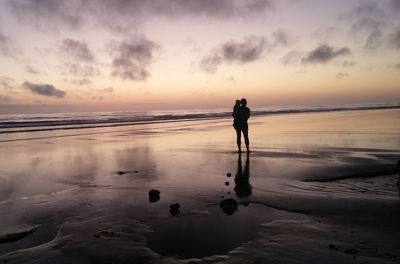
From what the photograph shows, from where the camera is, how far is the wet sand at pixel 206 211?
5188mm

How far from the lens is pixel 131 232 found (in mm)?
6074

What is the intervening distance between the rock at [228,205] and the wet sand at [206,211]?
0.02 metres

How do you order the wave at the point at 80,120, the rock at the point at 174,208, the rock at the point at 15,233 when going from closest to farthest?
1. the rock at the point at 15,233
2. the rock at the point at 174,208
3. the wave at the point at 80,120

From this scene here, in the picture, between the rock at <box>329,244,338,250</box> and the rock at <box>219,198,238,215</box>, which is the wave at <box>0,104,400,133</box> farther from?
the rock at <box>329,244,338,250</box>

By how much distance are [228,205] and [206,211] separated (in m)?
0.53

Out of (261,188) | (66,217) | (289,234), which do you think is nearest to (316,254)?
(289,234)

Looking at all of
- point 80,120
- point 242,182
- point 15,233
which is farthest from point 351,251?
point 80,120

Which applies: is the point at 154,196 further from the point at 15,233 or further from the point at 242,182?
the point at 15,233

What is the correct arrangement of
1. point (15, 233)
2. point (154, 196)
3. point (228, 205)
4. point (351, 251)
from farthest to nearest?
1. point (154, 196)
2. point (228, 205)
3. point (15, 233)
4. point (351, 251)

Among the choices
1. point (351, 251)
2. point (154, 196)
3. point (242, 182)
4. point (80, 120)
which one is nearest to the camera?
point (351, 251)

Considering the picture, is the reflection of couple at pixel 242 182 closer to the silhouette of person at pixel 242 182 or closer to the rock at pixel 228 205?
the silhouette of person at pixel 242 182

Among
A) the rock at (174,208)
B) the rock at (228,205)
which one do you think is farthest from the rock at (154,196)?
the rock at (228,205)

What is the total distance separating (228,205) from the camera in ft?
24.3

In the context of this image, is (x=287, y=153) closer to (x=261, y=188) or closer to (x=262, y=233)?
(x=261, y=188)
